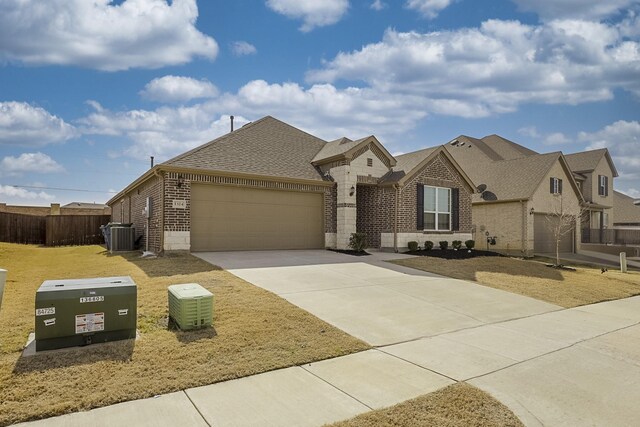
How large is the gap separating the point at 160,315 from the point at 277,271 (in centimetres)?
455

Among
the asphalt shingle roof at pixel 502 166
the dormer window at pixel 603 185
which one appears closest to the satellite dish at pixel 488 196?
the asphalt shingle roof at pixel 502 166

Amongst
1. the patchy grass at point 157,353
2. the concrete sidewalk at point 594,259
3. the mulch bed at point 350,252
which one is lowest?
the concrete sidewalk at point 594,259

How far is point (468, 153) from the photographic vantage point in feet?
95.8

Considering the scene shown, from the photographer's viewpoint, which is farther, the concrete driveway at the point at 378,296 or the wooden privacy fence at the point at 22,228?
the wooden privacy fence at the point at 22,228

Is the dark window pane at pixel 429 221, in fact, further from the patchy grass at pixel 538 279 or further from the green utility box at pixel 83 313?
the green utility box at pixel 83 313

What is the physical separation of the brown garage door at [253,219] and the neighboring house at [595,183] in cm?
2222

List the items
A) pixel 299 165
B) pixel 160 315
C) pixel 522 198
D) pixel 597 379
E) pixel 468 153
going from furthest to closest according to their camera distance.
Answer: pixel 468 153 → pixel 522 198 → pixel 299 165 → pixel 160 315 → pixel 597 379

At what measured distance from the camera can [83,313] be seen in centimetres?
528

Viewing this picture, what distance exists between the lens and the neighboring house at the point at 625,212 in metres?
36.6

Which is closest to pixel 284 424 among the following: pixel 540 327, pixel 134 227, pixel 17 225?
pixel 540 327

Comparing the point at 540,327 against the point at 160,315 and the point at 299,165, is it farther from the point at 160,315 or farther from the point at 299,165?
the point at 299,165

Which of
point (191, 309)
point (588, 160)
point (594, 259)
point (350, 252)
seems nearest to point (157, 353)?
point (191, 309)

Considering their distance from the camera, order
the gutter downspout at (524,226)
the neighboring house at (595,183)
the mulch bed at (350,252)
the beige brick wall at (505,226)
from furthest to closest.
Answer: the neighboring house at (595,183) → the beige brick wall at (505,226) → the gutter downspout at (524,226) → the mulch bed at (350,252)

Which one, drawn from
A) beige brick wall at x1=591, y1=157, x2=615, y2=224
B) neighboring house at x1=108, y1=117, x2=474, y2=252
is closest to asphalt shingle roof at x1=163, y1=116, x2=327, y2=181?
neighboring house at x1=108, y1=117, x2=474, y2=252
